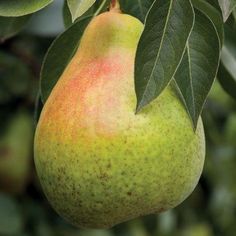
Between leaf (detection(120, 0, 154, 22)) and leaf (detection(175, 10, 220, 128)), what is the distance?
17cm

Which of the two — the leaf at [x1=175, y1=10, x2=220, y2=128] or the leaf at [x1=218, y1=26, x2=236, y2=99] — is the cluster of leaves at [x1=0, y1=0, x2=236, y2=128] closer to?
the leaf at [x1=175, y1=10, x2=220, y2=128]

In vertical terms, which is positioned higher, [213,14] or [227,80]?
[213,14]

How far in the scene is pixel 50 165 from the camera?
1176 millimetres

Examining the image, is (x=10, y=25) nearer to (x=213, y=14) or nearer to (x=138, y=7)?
(x=138, y=7)

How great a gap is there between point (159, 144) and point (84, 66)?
0.18 meters

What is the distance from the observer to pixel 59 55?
1.37 metres

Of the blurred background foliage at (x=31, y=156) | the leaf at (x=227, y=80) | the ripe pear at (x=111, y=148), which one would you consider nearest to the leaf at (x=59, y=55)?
the ripe pear at (x=111, y=148)

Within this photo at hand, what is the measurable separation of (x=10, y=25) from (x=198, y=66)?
1.47ft

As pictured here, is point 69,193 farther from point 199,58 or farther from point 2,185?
point 2,185

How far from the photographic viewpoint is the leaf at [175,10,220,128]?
1.17 meters

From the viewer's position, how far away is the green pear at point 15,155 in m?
2.59

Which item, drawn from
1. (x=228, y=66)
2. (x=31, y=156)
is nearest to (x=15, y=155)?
(x=31, y=156)

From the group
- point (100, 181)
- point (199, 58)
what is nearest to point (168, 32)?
point (199, 58)

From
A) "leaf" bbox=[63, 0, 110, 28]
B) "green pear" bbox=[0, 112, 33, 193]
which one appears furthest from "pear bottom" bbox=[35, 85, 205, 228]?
"green pear" bbox=[0, 112, 33, 193]
